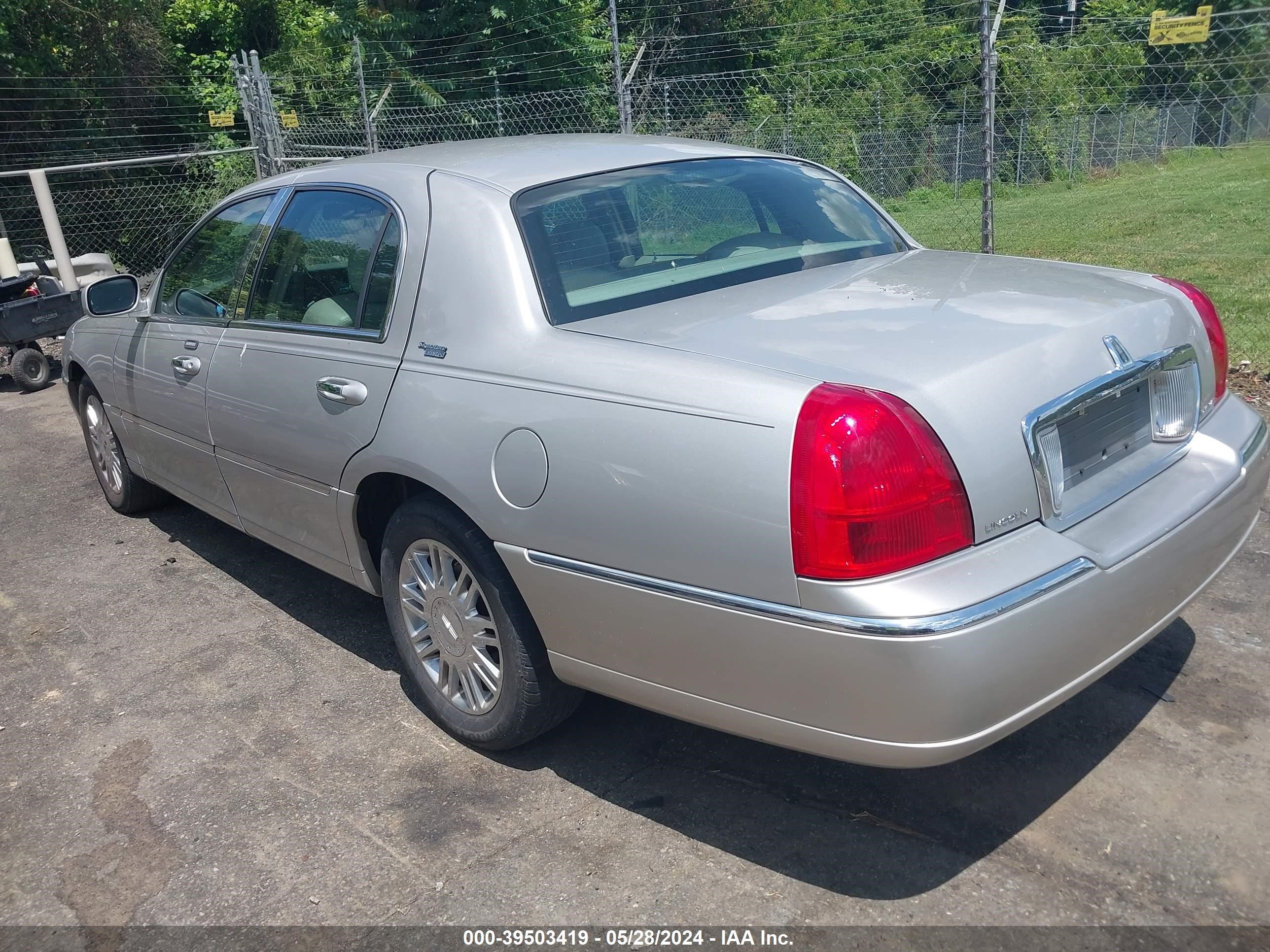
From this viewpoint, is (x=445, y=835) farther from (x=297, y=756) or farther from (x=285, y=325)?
(x=285, y=325)

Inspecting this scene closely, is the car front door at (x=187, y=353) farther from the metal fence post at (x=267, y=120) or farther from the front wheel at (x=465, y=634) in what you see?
the metal fence post at (x=267, y=120)


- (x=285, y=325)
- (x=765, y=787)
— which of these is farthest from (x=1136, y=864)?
(x=285, y=325)

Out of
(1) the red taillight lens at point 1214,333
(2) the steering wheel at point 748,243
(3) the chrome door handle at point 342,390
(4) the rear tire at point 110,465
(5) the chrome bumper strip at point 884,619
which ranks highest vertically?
(2) the steering wheel at point 748,243

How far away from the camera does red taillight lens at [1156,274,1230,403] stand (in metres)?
3.12

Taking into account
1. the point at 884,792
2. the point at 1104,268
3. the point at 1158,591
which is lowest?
the point at 884,792

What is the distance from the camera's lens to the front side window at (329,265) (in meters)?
3.41

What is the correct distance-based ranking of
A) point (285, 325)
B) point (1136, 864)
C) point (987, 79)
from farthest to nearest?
point (987, 79) → point (285, 325) → point (1136, 864)

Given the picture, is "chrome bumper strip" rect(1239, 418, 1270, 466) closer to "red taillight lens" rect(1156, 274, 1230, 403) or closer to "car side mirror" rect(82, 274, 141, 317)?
"red taillight lens" rect(1156, 274, 1230, 403)

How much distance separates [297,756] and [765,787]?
1425mm

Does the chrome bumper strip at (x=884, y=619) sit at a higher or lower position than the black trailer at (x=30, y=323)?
higher

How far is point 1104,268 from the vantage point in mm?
3305

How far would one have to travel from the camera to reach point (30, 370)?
950cm

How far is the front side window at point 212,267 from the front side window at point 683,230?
1474 millimetres

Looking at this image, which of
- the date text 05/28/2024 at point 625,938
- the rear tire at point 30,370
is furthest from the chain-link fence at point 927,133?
the date text 05/28/2024 at point 625,938
